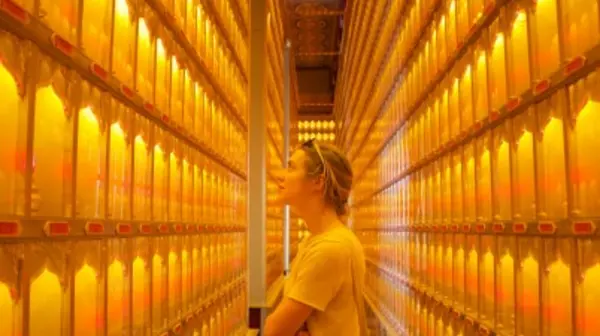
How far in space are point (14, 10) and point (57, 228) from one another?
523 millimetres

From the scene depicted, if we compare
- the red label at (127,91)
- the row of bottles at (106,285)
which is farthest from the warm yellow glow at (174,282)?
the red label at (127,91)

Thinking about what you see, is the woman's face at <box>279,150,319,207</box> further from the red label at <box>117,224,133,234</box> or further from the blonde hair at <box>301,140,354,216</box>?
the red label at <box>117,224,133,234</box>

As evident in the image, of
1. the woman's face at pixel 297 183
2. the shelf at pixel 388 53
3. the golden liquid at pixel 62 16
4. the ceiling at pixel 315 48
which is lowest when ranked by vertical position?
the woman's face at pixel 297 183

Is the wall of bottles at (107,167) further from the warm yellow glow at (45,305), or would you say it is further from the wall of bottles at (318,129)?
the wall of bottles at (318,129)

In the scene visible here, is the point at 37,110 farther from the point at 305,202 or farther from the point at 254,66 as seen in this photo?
the point at 254,66

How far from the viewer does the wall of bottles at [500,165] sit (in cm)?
182

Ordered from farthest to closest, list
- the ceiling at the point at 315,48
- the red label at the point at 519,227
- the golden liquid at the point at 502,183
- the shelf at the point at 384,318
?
the ceiling at the point at 315,48 < the shelf at the point at 384,318 < the golden liquid at the point at 502,183 < the red label at the point at 519,227

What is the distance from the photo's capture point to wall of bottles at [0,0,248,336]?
1431mm

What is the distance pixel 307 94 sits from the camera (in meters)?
15.4

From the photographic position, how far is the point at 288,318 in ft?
5.68

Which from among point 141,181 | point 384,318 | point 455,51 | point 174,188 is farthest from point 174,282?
point 384,318

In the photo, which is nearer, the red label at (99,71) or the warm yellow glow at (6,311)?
the warm yellow glow at (6,311)

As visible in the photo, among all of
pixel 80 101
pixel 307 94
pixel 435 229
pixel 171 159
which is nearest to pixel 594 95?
pixel 80 101

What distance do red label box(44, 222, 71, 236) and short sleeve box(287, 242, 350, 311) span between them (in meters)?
0.60
